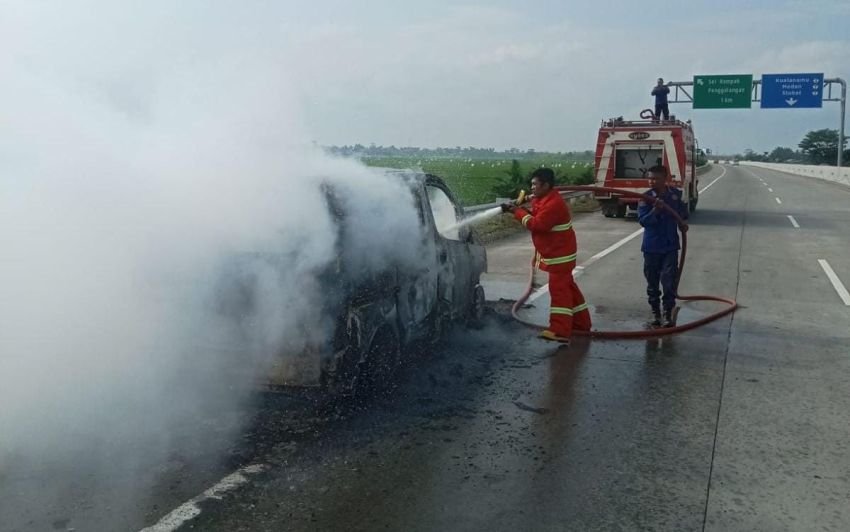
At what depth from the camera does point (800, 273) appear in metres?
12.9

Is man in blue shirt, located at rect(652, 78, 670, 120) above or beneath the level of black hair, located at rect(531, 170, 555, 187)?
above

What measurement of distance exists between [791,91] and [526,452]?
43.0m

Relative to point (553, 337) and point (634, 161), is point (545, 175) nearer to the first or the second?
point (553, 337)

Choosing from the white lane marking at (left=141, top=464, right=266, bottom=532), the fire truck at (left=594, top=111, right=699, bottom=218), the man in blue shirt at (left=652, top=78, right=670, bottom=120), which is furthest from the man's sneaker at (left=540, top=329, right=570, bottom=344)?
the man in blue shirt at (left=652, top=78, right=670, bottom=120)

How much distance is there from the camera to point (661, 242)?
29.2 ft

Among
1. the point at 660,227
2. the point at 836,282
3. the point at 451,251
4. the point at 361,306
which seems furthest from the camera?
the point at 836,282

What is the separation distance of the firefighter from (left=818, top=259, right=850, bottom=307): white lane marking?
4614 mm

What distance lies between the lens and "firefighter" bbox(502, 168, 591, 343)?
780cm

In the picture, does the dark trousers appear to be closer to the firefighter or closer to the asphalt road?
the asphalt road

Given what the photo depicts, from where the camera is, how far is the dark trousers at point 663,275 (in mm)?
8891

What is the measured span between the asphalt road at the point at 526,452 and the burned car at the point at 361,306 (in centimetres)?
28

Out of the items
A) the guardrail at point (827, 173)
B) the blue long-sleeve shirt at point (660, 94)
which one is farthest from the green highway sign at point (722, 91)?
the blue long-sleeve shirt at point (660, 94)

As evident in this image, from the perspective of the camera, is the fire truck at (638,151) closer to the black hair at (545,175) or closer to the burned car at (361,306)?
the black hair at (545,175)

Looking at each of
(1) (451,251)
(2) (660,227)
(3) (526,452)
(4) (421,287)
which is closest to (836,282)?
(2) (660,227)
